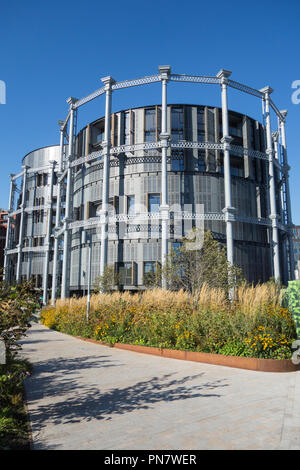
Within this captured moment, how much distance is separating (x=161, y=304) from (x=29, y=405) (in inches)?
289

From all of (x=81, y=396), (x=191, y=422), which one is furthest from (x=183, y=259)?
(x=191, y=422)

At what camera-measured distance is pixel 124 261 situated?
→ 34.0 m

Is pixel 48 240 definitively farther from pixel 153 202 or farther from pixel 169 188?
pixel 169 188

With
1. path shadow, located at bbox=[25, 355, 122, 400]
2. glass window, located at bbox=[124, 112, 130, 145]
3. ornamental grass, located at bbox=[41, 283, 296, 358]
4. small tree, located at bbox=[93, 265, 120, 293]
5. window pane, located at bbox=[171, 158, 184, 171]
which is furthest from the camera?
glass window, located at bbox=[124, 112, 130, 145]

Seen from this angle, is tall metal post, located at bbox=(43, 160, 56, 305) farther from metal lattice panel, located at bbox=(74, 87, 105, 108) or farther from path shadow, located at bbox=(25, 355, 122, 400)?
path shadow, located at bbox=(25, 355, 122, 400)

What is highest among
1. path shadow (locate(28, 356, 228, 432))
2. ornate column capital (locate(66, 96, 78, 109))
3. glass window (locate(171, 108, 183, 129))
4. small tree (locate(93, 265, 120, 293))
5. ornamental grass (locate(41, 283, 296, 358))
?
ornate column capital (locate(66, 96, 78, 109))

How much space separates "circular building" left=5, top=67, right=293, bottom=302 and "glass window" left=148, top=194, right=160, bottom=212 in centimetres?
11

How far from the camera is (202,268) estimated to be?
584 inches

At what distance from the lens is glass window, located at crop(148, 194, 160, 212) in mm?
34594

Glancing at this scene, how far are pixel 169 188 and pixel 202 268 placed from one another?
20.6 metres

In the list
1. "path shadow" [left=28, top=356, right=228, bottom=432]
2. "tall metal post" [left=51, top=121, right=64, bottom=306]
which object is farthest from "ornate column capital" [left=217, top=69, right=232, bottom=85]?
"path shadow" [left=28, top=356, right=228, bottom=432]

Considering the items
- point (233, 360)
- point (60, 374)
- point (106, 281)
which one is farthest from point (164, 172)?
point (60, 374)

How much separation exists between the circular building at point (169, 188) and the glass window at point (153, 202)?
0.11 meters

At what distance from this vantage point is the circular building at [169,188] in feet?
108
